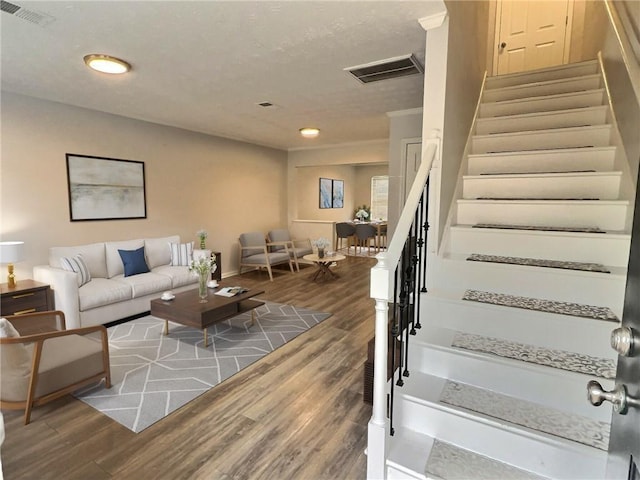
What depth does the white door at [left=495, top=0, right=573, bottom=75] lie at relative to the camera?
4.22 m

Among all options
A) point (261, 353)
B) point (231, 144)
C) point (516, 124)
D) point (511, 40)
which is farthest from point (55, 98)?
point (511, 40)

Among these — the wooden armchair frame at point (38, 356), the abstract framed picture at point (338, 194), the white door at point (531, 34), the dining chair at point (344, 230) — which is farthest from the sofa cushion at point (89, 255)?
the abstract framed picture at point (338, 194)

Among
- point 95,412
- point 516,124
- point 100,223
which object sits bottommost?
point 95,412

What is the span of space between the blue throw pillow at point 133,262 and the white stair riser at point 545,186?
4.08m

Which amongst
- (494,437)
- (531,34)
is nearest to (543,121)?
(531,34)

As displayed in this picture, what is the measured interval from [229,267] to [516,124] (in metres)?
5.21

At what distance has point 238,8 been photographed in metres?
2.05

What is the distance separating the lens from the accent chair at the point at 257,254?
6.31m

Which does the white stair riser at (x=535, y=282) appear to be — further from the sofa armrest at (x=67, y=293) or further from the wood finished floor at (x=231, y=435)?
the sofa armrest at (x=67, y=293)

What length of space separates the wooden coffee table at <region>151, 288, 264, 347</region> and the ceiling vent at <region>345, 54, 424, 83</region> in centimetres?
255

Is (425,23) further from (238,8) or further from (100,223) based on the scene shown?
(100,223)

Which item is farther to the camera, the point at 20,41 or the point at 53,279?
the point at 53,279

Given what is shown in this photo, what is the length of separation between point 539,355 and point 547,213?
1144 millimetres

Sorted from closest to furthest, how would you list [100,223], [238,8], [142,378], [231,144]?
[238,8], [142,378], [100,223], [231,144]
